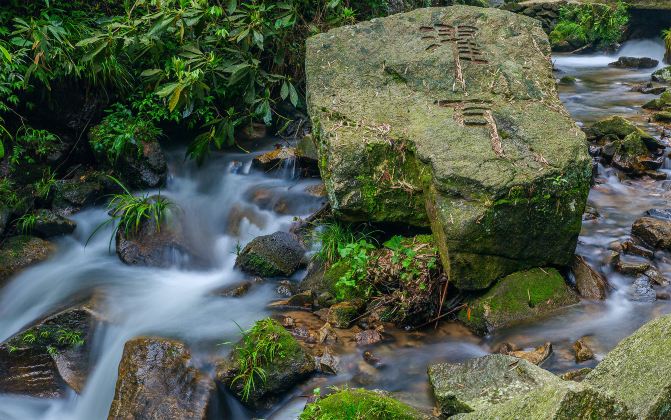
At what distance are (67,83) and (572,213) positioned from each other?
5.36m

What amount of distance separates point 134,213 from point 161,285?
34.4 inches

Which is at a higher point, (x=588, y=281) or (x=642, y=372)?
(x=642, y=372)

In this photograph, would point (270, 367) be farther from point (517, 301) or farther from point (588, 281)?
point (588, 281)

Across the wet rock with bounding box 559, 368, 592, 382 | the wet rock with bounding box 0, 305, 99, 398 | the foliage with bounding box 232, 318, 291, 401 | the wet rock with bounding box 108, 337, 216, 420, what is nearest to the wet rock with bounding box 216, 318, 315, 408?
the foliage with bounding box 232, 318, 291, 401

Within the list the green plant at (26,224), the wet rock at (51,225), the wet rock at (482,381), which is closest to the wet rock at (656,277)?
the wet rock at (482,381)

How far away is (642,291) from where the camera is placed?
15.1 ft

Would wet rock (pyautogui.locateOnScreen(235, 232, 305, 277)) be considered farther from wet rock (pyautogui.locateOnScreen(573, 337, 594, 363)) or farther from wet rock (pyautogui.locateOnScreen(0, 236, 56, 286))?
wet rock (pyautogui.locateOnScreen(573, 337, 594, 363))

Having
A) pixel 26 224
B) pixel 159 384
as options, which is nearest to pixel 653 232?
pixel 159 384

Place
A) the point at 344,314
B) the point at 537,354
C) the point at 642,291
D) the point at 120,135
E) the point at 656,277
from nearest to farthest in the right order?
1. the point at 537,354
2. the point at 344,314
3. the point at 642,291
4. the point at 656,277
5. the point at 120,135

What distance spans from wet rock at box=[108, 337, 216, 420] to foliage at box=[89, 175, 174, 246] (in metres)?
1.89

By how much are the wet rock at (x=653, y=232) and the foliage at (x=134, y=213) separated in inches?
170

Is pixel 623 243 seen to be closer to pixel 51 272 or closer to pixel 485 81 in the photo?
pixel 485 81

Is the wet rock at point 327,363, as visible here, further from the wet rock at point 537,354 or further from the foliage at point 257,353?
the wet rock at point 537,354

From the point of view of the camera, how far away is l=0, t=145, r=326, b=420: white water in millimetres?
4270
